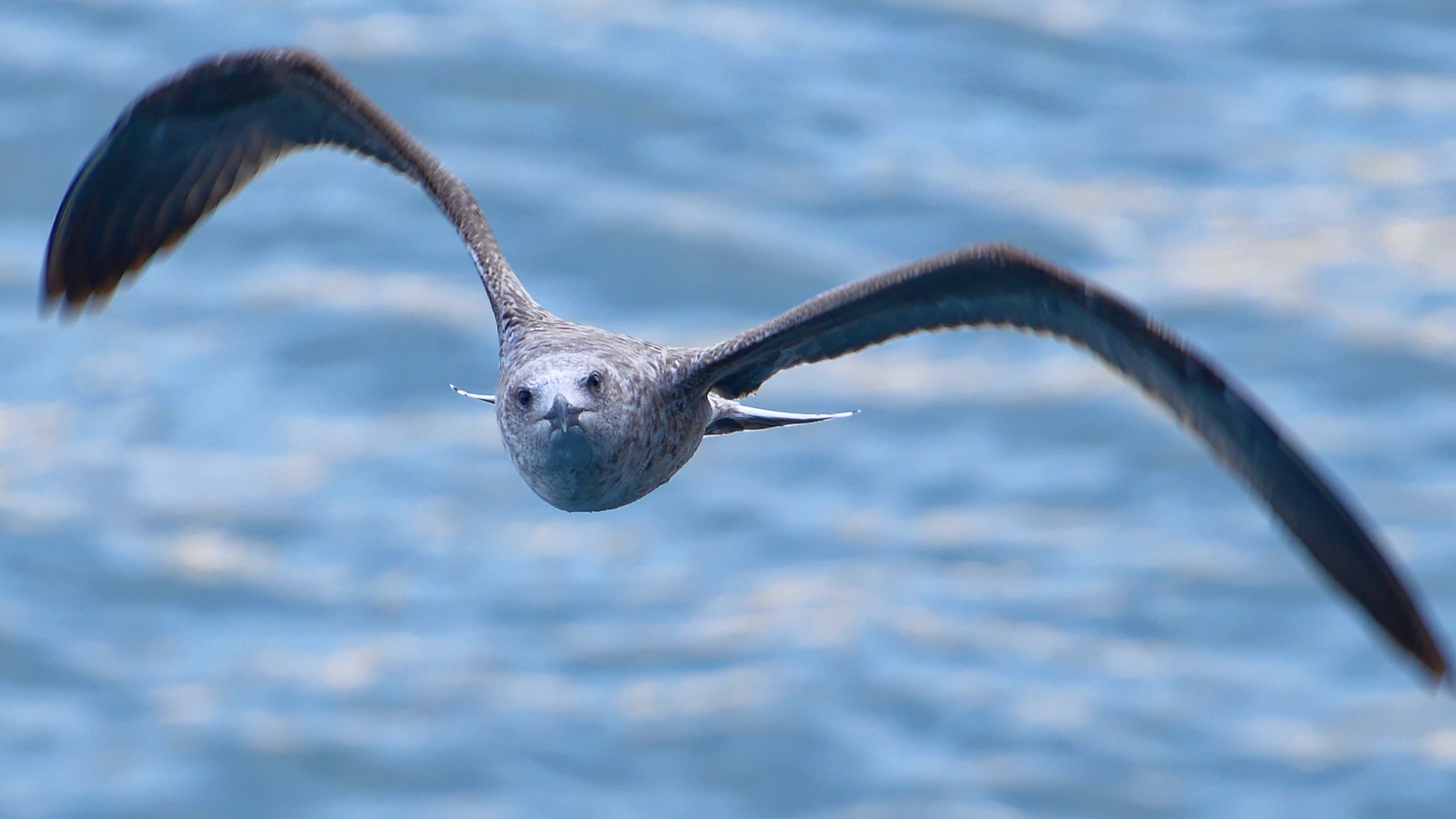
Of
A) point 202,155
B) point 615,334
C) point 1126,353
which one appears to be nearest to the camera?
point 1126,353

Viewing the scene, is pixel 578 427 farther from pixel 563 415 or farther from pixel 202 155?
pixel 202 155

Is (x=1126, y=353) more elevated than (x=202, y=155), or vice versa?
(x=202, y=155)

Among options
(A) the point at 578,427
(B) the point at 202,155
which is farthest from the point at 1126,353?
(B) the point at 202,155

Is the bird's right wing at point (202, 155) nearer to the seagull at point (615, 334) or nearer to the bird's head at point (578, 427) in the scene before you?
the seagull at point (615, 334)

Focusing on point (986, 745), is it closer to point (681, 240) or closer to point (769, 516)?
point (769, 516)

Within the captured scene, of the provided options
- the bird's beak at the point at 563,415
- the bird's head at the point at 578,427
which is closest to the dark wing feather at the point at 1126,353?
the bird's head at the point at 578,427

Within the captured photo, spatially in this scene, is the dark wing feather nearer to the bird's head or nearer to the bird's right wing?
the bird's head

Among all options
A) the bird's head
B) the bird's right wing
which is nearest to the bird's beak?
the bird's head

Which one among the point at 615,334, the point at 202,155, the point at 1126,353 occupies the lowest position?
the point at 1126,353
